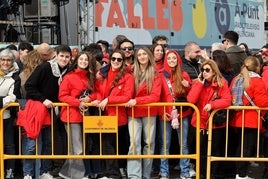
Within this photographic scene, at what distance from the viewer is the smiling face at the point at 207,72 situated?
704cm

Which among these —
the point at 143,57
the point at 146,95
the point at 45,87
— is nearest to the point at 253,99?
the point at 146,95

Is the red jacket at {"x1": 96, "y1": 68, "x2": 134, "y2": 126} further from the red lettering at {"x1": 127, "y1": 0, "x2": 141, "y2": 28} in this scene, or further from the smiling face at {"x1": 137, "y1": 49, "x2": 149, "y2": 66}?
the red lettering at {"x1": 127, "y1": 0, "x2": 141, "y2": 28}

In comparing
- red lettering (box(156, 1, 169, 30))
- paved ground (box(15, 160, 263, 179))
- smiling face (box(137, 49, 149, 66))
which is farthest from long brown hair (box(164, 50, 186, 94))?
red lettering (box(156, 1, 169, 30))

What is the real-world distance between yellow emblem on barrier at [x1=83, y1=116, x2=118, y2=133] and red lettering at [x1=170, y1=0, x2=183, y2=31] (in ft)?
29.4

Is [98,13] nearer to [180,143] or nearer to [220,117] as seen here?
[180,143]

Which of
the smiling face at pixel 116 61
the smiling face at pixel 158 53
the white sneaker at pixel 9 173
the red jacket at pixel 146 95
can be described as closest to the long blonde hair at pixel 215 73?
the red jacket at pixel 146 95

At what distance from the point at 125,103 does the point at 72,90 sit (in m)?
0.71

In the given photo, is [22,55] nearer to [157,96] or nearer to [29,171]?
[29,171]

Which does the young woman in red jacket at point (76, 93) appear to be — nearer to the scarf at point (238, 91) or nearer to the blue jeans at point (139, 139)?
the blue jeans at point (139, 139)

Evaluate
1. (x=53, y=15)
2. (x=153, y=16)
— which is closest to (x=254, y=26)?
(x=153, y=16)

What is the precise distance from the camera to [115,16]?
13.2 meters

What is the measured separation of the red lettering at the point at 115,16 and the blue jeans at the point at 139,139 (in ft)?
20.4

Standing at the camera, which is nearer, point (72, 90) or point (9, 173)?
point (72, 90)

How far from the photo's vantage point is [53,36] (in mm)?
12383
